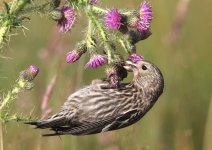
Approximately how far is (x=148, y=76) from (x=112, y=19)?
1.01 m

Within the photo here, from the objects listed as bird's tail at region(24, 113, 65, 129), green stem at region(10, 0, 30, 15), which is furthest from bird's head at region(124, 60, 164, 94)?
green stem at region(10, 0, 30, 15)

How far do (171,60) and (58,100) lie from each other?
190 centimetres

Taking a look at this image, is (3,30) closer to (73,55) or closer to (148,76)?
(73,55)

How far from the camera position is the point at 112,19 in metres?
3.95

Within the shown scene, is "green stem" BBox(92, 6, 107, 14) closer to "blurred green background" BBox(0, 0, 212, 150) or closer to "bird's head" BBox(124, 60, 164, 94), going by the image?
"bird's head" BBox(124, 60, 164, 94)

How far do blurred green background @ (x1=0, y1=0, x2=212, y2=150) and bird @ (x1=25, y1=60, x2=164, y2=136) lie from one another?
2.26ft

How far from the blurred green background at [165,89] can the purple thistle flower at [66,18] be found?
1195 mm

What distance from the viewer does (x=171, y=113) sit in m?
7.80

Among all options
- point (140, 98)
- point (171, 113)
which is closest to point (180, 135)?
point (171, 113)

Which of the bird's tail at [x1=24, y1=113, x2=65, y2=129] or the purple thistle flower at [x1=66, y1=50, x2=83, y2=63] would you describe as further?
the bird's tail at [x1=24, y1=113, x2=65, y2=129]

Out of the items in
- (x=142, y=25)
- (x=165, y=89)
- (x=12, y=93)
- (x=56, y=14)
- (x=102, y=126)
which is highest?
(x=56, y=14)

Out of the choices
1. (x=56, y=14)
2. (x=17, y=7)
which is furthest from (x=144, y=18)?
(x=17, y=7)

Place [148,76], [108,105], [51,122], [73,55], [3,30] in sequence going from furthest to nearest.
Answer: [148,76] < [108,105] < [51,122] < [73,55] < [3,30]

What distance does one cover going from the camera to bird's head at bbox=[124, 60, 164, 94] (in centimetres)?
482
